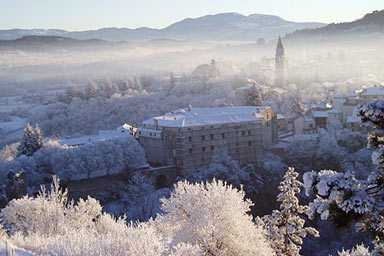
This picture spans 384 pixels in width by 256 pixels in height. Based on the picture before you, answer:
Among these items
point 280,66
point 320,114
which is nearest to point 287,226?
point 320,114

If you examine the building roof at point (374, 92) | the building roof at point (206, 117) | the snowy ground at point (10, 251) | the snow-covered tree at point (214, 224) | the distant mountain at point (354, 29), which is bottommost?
the building roof at point (206, 117)

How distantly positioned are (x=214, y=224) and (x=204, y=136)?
21024mm

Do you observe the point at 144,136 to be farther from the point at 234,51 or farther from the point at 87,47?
the point at 234,51

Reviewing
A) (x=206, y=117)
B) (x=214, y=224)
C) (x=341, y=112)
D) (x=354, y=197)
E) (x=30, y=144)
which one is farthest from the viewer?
(x=341, y=112)

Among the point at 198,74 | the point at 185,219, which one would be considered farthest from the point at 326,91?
the point at 185,219

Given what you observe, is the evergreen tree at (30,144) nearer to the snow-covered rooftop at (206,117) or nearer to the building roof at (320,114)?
the snow-covered rooftop at (206,117)

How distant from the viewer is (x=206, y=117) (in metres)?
35.2

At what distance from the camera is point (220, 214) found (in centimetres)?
1335

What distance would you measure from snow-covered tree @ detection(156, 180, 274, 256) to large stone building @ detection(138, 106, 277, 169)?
706 inches

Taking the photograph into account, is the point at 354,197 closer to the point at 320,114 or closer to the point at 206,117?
the point at 206,117

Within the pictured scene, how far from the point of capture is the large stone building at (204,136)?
3341cm

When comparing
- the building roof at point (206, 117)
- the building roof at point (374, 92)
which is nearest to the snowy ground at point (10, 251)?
the building roof at point (206, 117)

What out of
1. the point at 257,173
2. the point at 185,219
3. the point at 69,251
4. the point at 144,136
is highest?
the point at 69,251

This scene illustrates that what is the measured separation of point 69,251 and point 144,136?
26.4 meters
